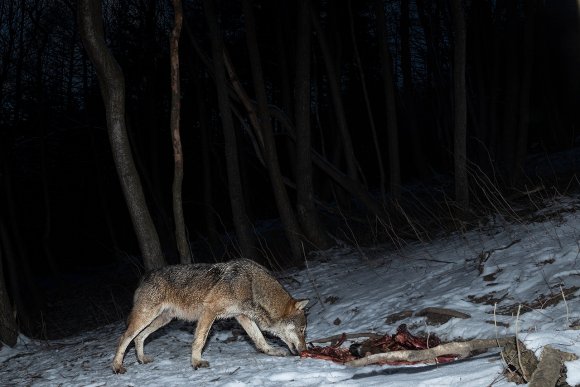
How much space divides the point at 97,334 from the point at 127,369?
3737 millimetres

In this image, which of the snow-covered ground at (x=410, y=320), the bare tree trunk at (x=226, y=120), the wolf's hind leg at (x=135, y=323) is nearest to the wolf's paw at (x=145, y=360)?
the snow-covered ground at (x=410, y=320)

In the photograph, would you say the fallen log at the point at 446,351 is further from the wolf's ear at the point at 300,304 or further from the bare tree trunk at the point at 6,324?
the bare tree trunk at the point at 6,324

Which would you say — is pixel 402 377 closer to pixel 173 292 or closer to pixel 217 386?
pixel 217 386

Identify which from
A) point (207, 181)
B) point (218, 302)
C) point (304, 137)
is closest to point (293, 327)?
point (218, 302)

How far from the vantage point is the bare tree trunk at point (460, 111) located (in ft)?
38.5

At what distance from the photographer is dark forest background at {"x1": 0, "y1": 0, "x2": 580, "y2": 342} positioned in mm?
13906

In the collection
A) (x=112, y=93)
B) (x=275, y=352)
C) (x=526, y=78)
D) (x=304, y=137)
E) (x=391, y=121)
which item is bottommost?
(x=275, y=352)

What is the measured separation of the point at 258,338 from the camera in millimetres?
7676

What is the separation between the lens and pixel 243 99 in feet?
45.4

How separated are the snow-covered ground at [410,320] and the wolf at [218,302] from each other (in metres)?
0.41

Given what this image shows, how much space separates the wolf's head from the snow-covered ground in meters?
0.37

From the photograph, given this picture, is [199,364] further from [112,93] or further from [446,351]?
[112,93]

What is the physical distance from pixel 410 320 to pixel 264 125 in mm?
7577

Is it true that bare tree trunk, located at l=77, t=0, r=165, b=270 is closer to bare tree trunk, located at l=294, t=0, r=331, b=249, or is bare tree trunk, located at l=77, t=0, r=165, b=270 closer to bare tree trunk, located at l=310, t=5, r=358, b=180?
bare tree trunk, located at l=294, t=0, r=331, b=249
